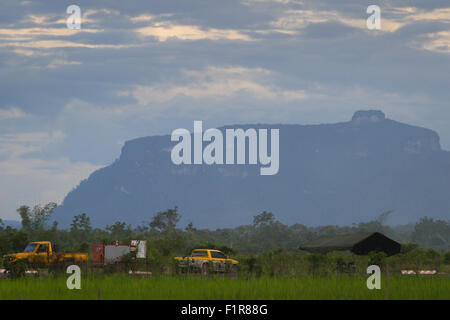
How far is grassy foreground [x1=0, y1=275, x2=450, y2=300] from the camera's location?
69.2 feet

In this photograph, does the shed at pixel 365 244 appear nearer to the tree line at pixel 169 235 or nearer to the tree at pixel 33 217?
the tree line at pixel 169 235

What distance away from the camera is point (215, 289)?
21969 millimetres

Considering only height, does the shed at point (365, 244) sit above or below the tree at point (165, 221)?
below

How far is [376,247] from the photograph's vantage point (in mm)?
43000

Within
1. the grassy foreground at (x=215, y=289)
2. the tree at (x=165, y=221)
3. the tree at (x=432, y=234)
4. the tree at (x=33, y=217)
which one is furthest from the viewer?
the tree at (x=432, y=234)


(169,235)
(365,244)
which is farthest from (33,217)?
(365,244)

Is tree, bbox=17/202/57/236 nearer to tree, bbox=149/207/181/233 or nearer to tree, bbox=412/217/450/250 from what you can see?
tree, bbox=149/207/181/233

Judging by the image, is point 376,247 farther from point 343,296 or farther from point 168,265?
point 343,296

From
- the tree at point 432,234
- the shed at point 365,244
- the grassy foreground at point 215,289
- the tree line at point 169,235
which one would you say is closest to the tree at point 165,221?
the tree line at point 169,235

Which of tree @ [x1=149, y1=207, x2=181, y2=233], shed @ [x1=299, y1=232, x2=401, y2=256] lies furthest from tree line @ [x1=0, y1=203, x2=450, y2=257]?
shed @ [x1=299, y1=232, x2=401, y2=256]

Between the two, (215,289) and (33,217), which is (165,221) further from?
(215,289)

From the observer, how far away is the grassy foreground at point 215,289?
69.2ft
